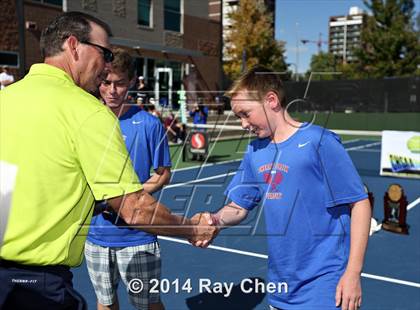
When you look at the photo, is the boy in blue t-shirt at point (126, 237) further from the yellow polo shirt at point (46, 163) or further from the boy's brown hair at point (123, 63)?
the yellow polo shirt at point (46, 163)

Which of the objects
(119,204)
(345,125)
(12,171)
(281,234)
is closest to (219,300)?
(281,234)

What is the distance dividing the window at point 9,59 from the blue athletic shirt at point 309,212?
76.5 ft

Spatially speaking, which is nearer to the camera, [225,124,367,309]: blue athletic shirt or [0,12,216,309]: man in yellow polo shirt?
[0,12,216,309]: man in yellow polo shirt

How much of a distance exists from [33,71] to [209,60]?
36.7 metres

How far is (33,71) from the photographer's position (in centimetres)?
Answer: 231

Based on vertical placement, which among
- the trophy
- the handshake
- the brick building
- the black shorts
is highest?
the brick building

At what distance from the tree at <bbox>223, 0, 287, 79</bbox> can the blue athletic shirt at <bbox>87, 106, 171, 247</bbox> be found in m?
42.8

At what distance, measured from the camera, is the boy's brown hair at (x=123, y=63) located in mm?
3833

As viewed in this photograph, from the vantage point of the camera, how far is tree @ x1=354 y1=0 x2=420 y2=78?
4291 centimetres

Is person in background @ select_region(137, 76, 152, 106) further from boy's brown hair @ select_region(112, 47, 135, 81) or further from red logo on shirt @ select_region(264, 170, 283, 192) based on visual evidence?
red logo on shirt @ select_region(264, 170, 283, 192)

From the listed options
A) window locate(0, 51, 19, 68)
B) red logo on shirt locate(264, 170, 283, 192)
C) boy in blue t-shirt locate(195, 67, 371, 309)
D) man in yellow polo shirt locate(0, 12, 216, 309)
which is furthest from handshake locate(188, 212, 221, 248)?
window locate(0, 51, 19, 68)

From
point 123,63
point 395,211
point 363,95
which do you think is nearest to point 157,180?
point 123,63

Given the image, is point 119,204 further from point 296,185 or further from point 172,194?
point 172,194

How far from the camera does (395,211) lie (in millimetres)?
8555
